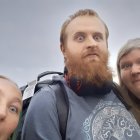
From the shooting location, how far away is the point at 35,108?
1.94 metres

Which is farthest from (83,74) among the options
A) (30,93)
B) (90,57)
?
(30,93)

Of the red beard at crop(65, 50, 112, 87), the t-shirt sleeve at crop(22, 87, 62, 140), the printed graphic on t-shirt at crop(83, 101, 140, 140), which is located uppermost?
the red beard at crop(65, 50, 112, 87)

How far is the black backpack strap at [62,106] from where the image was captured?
74.7 inches

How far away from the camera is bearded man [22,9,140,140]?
1.89 metres

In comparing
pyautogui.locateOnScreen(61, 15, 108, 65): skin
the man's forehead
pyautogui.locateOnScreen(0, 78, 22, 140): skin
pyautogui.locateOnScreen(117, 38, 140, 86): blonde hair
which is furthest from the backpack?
pyautogui.locateOnScreen(117, 38, 140, 86): blonde hair

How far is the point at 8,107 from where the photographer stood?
1556 mm

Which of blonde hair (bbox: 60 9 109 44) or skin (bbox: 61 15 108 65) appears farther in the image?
blonde hair (bbox: 60 9 109 44)

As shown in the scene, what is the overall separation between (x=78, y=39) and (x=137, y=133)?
2.43 ft

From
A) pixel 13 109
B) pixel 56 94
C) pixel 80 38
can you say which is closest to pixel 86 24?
pixel 80 38

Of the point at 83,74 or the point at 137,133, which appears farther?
the point at 83,74

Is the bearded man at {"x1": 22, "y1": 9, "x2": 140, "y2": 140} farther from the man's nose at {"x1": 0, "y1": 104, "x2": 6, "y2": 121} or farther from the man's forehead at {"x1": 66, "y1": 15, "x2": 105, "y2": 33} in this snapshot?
the man's nose at {"x1": 0, "y1": 104, "x2": 6, "y2": 121}

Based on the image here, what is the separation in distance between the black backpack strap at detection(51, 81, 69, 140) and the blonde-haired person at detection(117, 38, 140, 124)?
0.57 metres

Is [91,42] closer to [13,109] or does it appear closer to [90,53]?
[90,53]

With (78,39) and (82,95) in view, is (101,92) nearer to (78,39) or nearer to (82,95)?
(82,95)
